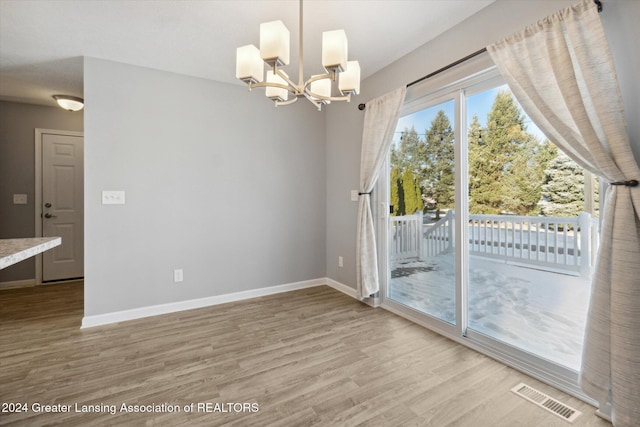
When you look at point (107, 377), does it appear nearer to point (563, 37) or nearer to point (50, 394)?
point (50, 394)

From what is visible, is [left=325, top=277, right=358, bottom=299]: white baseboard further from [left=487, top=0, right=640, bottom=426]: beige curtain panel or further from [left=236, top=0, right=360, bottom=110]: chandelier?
[left=236, top=0, right=360, bottom=110]: chandelier

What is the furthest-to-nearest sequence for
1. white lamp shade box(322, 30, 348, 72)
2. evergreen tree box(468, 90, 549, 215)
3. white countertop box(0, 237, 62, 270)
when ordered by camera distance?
evergreen tree box(468, 90, 549, 215) < white lamp shade box(322, 30, 348, 72) < white countertop box(0, 237, 62, 270)

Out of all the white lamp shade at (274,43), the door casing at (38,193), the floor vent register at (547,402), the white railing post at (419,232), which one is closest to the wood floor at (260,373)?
the floor vent register at (547,402)

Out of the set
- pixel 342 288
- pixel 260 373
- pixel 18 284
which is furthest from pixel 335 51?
pixel 18 284

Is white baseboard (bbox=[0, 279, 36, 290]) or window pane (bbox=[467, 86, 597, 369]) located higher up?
window pane (bbox=[467, 86, 597, 369])

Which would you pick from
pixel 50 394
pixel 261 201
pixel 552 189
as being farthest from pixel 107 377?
pixel 552 189

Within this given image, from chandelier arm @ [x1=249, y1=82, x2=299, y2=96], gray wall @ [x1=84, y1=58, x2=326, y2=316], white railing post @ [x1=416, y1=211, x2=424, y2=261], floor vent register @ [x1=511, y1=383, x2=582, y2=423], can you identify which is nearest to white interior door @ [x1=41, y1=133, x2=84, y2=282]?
gray wall @ [x1=84, y1=58, x2=326, y2=316]

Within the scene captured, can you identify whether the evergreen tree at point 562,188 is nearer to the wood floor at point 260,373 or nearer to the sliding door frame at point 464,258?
the sliding door frame at point 464,258

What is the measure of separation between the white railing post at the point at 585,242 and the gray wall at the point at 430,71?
1.44 feet

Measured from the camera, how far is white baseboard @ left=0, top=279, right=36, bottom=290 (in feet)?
13.1

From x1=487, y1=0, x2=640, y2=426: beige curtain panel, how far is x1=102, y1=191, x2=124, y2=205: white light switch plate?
354 centimetres

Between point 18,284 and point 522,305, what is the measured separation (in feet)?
20.1

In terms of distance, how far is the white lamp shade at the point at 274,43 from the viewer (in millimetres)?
1525

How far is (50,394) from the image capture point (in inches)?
69.2
